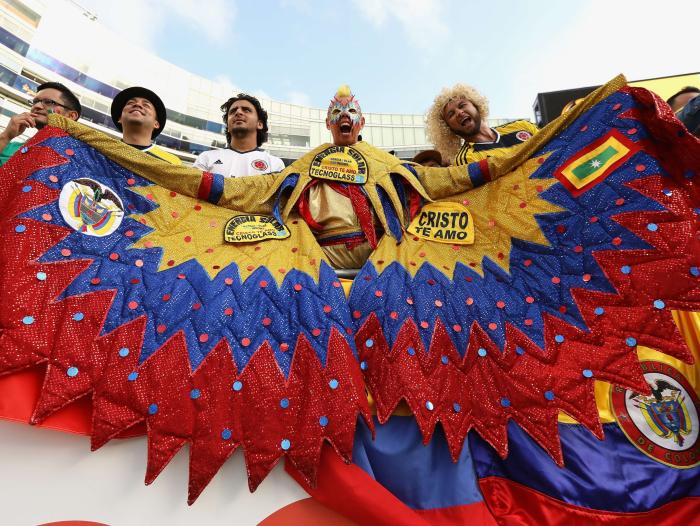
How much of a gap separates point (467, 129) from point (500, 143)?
1.15ft

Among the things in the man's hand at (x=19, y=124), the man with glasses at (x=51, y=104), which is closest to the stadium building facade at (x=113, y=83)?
the man with glasses at (x=51, y=104)

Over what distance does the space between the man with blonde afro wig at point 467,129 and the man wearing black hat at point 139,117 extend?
2223 millimetres

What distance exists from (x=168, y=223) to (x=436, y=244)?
1.22 m

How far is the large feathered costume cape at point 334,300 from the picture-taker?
1086 mm

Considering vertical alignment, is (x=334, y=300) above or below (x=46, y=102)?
below

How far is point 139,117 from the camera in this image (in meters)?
2.65

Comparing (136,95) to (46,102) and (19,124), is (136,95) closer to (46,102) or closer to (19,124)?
(46,102)

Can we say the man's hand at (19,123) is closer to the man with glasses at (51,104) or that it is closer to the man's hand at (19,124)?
the man's hand at (19,124)

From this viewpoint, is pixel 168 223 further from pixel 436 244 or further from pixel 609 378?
pixel 609 378

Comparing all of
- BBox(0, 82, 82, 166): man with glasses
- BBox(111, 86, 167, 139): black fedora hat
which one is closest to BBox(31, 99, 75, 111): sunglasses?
BBox(0, 82, 82, 166): man with glasses

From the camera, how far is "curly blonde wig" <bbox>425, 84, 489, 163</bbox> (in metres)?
3.46

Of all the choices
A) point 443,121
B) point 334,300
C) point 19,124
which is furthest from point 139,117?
point 443,121

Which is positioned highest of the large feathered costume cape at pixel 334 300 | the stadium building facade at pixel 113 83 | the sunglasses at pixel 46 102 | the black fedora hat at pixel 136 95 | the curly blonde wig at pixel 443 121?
the stadium building facade at pixel 113 83

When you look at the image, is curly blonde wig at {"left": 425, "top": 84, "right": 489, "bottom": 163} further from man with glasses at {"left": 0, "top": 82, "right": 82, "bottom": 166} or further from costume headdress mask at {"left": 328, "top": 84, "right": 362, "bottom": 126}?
man with glasses at {"left": 0, "top": 82, "right": 82, "bottom": 166}
